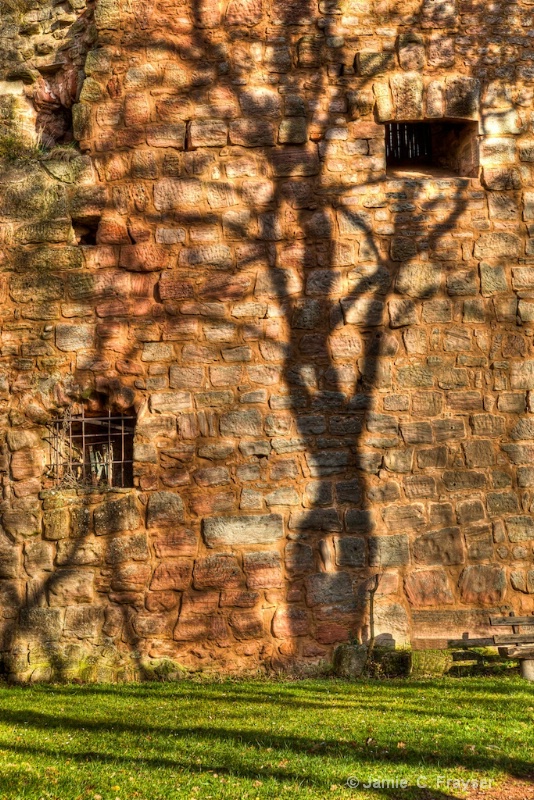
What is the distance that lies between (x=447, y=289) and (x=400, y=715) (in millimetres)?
3344

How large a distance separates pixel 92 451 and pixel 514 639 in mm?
3430

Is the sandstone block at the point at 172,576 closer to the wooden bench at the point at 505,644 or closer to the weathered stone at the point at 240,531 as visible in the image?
the weathered stone at the point at 240,531

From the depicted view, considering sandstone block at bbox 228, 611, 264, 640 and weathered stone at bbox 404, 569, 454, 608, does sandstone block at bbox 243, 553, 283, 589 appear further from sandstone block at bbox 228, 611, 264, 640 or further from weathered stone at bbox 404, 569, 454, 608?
weathered stone at bbox 404, 569, 454, 608

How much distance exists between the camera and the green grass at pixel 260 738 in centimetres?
416

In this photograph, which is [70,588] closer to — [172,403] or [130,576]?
[130,576]

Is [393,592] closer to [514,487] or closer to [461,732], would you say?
[514,487]

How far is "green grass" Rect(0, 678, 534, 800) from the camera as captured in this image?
4.16m

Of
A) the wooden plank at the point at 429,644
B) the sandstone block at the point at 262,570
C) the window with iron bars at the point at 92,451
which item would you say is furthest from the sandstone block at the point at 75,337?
the wooden plank at the point at 429,644

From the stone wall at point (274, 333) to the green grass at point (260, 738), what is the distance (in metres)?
0.76

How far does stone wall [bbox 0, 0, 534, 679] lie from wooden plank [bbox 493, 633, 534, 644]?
40cm

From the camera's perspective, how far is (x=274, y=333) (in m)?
7.18

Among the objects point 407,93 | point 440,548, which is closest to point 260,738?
point 440,548

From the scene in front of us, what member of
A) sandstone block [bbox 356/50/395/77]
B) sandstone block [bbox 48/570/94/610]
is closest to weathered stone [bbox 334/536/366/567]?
sandstone block [bbox 48/570/94/610]

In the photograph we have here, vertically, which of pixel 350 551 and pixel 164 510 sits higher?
pixel 164 510
